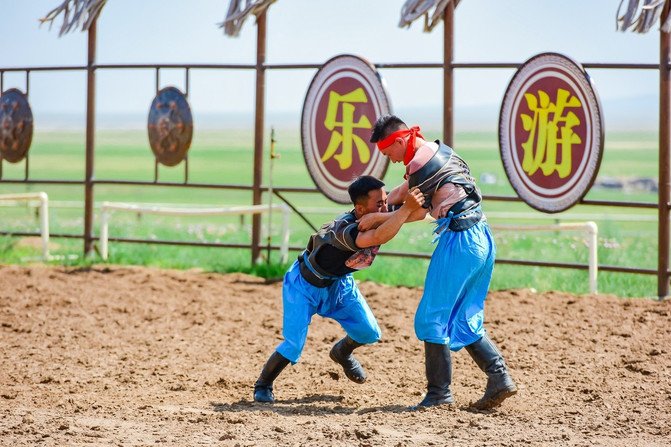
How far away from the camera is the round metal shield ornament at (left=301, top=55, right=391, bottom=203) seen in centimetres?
1057

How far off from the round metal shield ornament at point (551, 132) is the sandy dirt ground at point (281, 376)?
3.02 feet

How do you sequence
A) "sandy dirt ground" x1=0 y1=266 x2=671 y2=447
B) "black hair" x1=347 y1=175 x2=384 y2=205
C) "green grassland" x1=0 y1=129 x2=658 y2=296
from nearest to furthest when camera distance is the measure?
"sandy dirt ground" x1=0 y1=266 x2=671 y2=447, "black hair" x1=347 y1=175 x2=384 y2=205, "green grassland" x1=0 y1=129 x2=658 y2=296

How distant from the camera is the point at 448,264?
6008 millimetres

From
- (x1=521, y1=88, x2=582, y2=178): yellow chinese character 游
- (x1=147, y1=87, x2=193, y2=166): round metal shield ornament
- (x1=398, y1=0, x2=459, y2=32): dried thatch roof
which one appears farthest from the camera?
(x1=147, y1=87, x2=193, y2=166): round metal shield ornament

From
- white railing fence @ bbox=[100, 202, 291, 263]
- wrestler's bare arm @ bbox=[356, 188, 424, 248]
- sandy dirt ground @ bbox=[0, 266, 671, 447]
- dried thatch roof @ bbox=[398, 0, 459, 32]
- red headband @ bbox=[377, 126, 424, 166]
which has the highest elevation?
dried thatch roof @ bbox=[398, 0, 459, 32]

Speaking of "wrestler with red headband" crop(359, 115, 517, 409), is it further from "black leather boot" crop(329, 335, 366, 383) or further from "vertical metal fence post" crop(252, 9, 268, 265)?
"vertical metal fence post" crop(252, 9, 268, 265)

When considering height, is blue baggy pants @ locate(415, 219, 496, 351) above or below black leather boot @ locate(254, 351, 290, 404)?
above

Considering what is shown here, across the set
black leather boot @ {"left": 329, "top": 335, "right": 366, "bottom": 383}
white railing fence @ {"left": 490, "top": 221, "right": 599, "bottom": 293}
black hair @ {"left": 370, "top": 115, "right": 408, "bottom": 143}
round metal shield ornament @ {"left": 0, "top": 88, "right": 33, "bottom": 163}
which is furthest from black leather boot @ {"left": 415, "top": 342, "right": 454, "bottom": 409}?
round metal shield ornament @ {"left": 0, "top": 88, "right": 33, "bottom": 163}

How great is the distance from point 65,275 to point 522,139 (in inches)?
176

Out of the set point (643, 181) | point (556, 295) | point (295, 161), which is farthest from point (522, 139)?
point (295, 161)

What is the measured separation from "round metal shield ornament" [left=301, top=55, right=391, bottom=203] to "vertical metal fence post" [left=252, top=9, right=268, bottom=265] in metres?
0.60

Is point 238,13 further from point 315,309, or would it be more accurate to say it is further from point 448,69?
point 315,309

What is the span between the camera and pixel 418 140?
6105 mm

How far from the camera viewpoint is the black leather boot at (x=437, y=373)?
6117 mm
